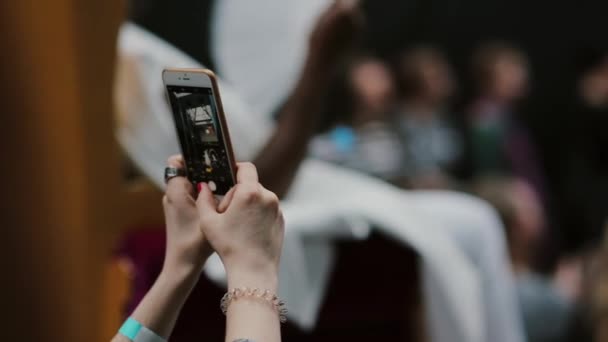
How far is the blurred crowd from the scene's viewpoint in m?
2.15

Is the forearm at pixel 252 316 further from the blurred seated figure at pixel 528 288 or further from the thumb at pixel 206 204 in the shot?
the blurred seated figure at pixel 528 288

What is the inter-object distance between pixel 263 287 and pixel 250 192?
6 cm

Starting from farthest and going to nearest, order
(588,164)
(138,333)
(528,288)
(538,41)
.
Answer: (538,41) → (588,164) → (528,288) → (138,333)

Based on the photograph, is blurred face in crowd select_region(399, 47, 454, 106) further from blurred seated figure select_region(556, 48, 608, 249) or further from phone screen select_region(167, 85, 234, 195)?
phone screen select_region(167, 85, 234, 195)

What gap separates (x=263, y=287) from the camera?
653 mm

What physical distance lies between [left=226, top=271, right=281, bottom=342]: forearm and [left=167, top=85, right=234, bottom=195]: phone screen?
0.27 feet

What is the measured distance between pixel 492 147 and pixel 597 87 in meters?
0.49

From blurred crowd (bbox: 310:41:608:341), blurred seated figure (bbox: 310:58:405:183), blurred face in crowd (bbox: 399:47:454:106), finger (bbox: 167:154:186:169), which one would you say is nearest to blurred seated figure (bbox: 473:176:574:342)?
blurred crowd (bbox: 310:41:608:341)

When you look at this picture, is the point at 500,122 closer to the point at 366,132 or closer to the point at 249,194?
the point at 366,132

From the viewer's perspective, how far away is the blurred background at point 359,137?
2.67 feet

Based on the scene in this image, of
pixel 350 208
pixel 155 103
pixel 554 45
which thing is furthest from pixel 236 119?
pixel 554 45

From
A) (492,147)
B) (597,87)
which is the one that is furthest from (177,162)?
(597,87)

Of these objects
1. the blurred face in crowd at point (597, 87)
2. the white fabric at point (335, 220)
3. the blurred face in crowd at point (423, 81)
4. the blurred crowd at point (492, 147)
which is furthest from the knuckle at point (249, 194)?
the blurred face in crowd at point (597, 87)

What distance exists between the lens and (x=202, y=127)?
725mm
